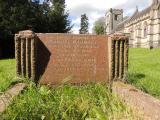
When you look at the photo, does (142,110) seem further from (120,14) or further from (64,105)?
(120,14)

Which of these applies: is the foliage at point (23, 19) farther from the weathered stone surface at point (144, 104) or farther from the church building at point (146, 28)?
the weathered stone surface at point (144, 104)

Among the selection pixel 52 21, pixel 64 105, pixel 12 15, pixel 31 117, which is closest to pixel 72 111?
pixel 64 105

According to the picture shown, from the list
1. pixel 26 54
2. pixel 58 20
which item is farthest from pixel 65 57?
pixel 58 20

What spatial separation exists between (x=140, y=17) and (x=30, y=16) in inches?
1414

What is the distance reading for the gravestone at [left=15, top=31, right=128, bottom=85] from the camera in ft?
34.7

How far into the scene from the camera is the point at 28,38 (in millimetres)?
10484

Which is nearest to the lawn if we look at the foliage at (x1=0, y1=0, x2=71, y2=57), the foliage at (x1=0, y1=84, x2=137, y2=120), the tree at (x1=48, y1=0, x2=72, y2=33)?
the foliage at (x1=0, y1=84, x2=137, y2=120)

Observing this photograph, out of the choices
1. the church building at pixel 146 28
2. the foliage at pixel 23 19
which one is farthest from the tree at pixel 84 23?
the foliage at pixel 23 19

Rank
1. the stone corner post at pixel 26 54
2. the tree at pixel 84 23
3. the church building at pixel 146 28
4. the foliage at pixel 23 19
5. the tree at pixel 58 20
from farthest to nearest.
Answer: the tree at pixel 84 23
the church building at pixel 146 28
the tree at pixel 58 20
the foliage at pixel 23 19
the stone corner post at pixel 26 54

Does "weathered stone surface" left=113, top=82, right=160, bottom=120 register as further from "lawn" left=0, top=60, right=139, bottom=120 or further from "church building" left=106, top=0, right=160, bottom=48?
"church building" left=106, top=0, right=160, bottom=48

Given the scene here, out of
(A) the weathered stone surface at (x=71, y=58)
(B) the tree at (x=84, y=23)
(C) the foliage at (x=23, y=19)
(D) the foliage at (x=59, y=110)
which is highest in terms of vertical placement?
(B) the tree at (x=84, y=23)

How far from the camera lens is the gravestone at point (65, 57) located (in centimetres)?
1059

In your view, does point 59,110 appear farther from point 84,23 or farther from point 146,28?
point 84,23

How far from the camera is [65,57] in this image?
1070cm
